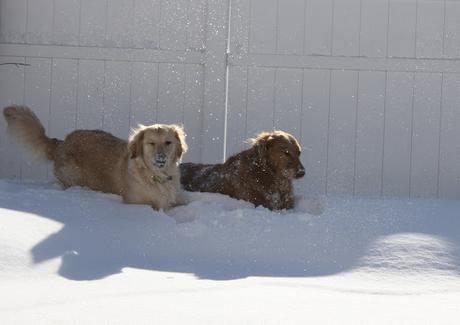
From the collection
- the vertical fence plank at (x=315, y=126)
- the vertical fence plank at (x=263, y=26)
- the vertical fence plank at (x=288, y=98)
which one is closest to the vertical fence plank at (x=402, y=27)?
the vertical fence plank at (x=315, y=126)

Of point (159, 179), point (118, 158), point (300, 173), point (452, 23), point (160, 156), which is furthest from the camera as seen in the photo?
point (452, 23)

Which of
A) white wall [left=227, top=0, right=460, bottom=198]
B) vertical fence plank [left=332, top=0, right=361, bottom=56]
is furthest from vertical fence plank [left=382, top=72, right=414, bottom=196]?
vertical fence plank [left=332, top=0, right=361, bottom=56]

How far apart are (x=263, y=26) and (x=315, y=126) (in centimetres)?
96

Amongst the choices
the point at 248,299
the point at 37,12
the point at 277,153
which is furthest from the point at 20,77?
the point at 248,299

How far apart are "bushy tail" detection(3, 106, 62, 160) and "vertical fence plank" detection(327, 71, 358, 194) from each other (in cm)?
231

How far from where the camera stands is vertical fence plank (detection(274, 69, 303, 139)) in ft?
23.1

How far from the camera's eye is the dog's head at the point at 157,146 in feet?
17.8

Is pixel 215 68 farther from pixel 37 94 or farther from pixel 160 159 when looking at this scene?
pixel 160 159

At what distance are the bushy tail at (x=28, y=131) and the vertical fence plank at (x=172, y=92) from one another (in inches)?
43.3

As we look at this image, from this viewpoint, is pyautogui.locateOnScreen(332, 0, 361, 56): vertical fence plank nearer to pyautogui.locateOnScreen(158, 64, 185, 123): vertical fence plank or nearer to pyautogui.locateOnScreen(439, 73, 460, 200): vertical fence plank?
pyautogui.locateOnScreen(439, 73, 460, 200): vertical fence plank

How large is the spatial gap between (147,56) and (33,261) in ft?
12.2

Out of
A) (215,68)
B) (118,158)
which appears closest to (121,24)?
(215,68)

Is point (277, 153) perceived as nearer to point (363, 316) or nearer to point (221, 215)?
point (221, 215)

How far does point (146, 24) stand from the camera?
7102 mm
